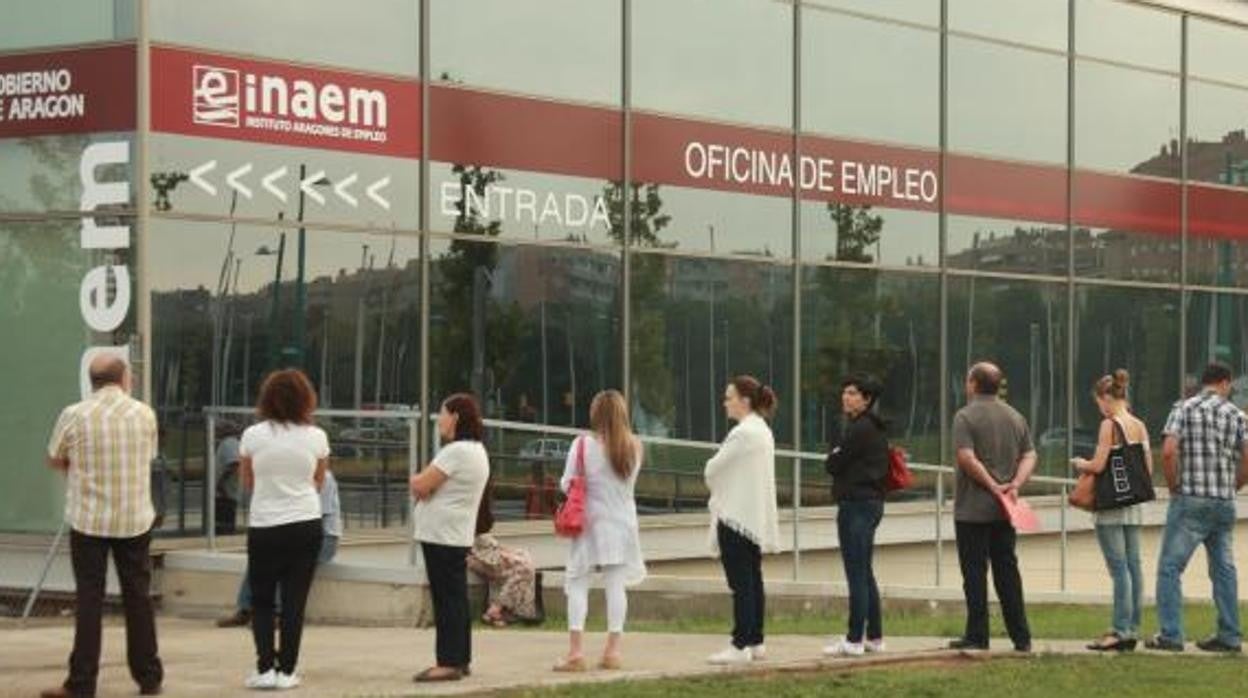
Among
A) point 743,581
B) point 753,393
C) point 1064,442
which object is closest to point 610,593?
point 743,581

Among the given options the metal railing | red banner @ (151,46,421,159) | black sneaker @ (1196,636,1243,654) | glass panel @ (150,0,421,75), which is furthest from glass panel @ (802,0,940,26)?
black sneaker @ (1196,636,1243,654)

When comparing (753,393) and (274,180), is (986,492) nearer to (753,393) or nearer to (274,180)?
(753,393)

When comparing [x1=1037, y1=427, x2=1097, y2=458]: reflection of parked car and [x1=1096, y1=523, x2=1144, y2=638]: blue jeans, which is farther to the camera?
[x1=1037, y1=427, x2=1097, y2=458]: reflection of parked car

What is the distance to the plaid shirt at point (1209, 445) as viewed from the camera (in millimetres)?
13789

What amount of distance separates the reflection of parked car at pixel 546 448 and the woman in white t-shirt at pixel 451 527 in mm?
6366

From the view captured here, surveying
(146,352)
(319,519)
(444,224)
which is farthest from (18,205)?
(319,519)

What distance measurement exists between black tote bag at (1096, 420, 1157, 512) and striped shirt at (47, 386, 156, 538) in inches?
235

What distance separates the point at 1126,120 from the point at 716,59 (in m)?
7.01

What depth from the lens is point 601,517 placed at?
39.2ft

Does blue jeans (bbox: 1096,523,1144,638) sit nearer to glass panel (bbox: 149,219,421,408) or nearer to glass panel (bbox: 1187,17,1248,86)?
glass panel (bbox: 149,219,421,408)

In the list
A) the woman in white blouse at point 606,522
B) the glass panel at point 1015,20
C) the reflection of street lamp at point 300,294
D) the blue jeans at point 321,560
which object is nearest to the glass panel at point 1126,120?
the glass panel at point 1015,20

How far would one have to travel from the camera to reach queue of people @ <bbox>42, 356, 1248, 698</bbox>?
10.9 metres

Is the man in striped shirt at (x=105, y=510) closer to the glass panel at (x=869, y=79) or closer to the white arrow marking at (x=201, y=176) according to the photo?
the white arrow marking at (x=201, y=176)

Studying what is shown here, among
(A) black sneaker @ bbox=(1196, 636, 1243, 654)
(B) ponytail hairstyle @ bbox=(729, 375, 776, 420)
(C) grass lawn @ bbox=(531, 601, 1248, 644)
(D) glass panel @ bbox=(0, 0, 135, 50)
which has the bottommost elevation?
(C) grass lawn @ bbox=(531, 601, 1248, 644)
